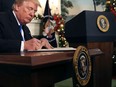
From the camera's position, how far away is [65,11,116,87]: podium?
97.8 inches

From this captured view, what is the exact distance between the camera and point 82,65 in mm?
1236

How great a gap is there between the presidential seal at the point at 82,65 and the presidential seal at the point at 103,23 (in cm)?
133

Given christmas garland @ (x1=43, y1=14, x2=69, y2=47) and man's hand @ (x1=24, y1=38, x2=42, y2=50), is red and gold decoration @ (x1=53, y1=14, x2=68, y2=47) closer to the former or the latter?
christmas garland @ (x1=43, y1=14, x2=69, y2=47)

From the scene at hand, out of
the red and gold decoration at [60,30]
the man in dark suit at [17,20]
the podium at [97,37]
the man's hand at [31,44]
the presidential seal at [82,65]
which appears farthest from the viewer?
the red and gold decoration at [60,30]

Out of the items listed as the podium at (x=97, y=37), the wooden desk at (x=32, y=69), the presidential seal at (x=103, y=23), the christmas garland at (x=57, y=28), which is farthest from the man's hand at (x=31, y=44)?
the christmas garland at (x=57, y=28)

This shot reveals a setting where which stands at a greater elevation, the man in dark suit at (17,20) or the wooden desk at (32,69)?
the man in dark suit at (17,20)

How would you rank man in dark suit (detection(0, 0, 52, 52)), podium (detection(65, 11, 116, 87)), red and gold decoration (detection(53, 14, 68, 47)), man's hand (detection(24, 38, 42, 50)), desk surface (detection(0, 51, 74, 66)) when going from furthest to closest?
red and gold decoration (detection(53, 14, 68, 47)) < podium (detection(65, 11, 116, 87)) < man in dark suit (detection(0, 0, 52, 52)) < man's hand (detection(24, 38, 42, 50)) < desk surface (detection(0, 51, 74, 66))

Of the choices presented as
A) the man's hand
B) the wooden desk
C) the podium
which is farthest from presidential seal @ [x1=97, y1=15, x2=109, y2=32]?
the wooden desk

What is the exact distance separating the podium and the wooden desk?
129 cm

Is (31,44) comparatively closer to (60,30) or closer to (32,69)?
(32,69)

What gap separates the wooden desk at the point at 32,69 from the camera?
100 centimetres

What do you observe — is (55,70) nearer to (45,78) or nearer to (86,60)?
(45,78)

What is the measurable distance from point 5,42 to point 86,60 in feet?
1.81

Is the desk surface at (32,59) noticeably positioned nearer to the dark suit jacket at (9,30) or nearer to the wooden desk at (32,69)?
the wooden desk at (32,69)
